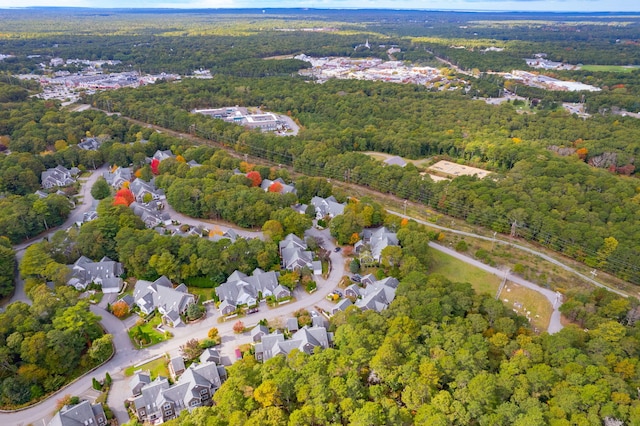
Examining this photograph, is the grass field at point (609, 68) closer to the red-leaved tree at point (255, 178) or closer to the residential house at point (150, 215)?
the red-leaved tree at point (255, 178)

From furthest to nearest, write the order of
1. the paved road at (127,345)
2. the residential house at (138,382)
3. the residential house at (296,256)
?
the residential house at (296,256)
the residential house at (138,382)
the paved road at (127,345)

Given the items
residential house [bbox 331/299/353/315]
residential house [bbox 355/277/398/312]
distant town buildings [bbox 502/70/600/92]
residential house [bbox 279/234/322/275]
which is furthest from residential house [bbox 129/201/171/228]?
distant town buildings [bbox 502/70/600/92]

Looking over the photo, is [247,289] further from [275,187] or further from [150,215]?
[275,187]

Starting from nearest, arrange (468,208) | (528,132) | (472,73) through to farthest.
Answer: (468,208) → (528,132) → (472,73)

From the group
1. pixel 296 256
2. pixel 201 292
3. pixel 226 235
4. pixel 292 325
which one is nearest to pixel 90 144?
pixel 226 235

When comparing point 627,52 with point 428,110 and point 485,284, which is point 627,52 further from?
point 485,284

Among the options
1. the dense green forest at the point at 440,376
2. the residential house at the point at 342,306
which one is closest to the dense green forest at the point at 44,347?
the dense green forest at the point at 440,376

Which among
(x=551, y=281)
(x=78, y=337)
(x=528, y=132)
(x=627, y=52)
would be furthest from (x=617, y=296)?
(x=627, y=52)

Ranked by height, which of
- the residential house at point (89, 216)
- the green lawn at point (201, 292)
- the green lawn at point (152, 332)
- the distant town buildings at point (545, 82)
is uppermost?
the distant town buildings at point (545, 82)
